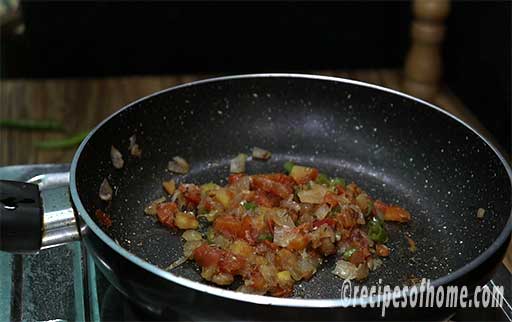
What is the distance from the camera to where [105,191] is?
1.10 metres

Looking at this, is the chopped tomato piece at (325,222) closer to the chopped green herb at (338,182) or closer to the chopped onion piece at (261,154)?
the chopped green herb at (338,182)

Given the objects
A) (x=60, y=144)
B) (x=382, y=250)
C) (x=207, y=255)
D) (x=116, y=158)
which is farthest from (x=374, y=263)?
(x=60, y=144)

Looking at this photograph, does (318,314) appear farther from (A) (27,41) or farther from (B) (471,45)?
(A) (27,41)

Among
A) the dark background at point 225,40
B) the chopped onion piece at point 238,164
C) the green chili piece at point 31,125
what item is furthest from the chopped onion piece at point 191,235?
the dark background at point 225,40

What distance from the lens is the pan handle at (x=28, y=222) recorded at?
32.4 inches

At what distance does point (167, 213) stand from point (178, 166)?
18 cm

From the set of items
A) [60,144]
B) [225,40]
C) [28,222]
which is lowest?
[60,144]

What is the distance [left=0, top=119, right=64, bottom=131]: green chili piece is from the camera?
1.94m

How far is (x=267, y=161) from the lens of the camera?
1.29 meters

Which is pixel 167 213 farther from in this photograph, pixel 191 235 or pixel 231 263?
pixel 231 263

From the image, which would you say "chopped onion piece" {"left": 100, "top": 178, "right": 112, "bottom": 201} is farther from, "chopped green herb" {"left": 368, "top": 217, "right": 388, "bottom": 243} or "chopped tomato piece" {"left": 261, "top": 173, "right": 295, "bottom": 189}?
"chopped green herb" {"left": 368, "top": 217, "right": 388, "bottom": 243}

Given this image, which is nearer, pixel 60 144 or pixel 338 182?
pixel 338 182

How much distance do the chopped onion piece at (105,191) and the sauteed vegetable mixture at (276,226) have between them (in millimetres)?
66

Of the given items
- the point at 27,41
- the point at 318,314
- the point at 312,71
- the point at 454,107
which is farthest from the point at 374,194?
the point at 27,41
